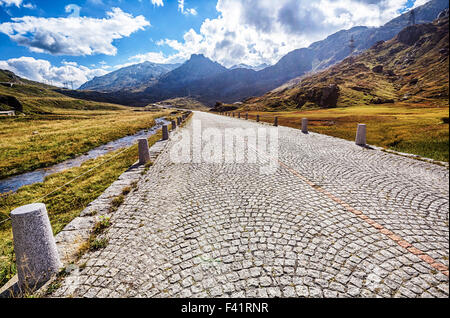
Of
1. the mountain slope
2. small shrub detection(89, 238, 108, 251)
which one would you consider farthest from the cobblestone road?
the mountain slope

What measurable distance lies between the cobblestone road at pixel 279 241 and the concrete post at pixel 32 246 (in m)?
0.44

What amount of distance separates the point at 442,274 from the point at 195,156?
28.4ft

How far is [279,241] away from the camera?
3.34 m

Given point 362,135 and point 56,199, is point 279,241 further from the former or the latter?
point 362,135

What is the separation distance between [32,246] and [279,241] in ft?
11.9

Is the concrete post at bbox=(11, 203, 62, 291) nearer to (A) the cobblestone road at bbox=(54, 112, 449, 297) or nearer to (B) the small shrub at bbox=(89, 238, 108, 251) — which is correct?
(A) the cobblestone road at bbox=(54, 112, 449, 297)

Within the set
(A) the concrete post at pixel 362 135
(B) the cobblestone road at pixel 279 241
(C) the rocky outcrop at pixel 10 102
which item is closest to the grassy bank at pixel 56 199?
(B) the cobblestone road at pixel 279 241

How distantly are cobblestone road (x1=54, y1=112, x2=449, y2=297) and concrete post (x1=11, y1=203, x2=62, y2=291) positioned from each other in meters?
0.44

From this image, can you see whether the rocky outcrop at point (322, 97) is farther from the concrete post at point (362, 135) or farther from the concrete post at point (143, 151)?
the concrete post at point (143, 151)

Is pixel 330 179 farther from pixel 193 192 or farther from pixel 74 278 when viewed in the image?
pixel 74 278

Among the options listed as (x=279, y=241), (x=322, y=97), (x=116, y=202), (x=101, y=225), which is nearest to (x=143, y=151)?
(x=116, y=202)

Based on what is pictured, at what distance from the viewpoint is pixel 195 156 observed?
988 centimetres

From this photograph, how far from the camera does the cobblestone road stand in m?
2.51

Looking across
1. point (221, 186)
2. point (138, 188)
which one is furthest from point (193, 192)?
point (138, 188)
